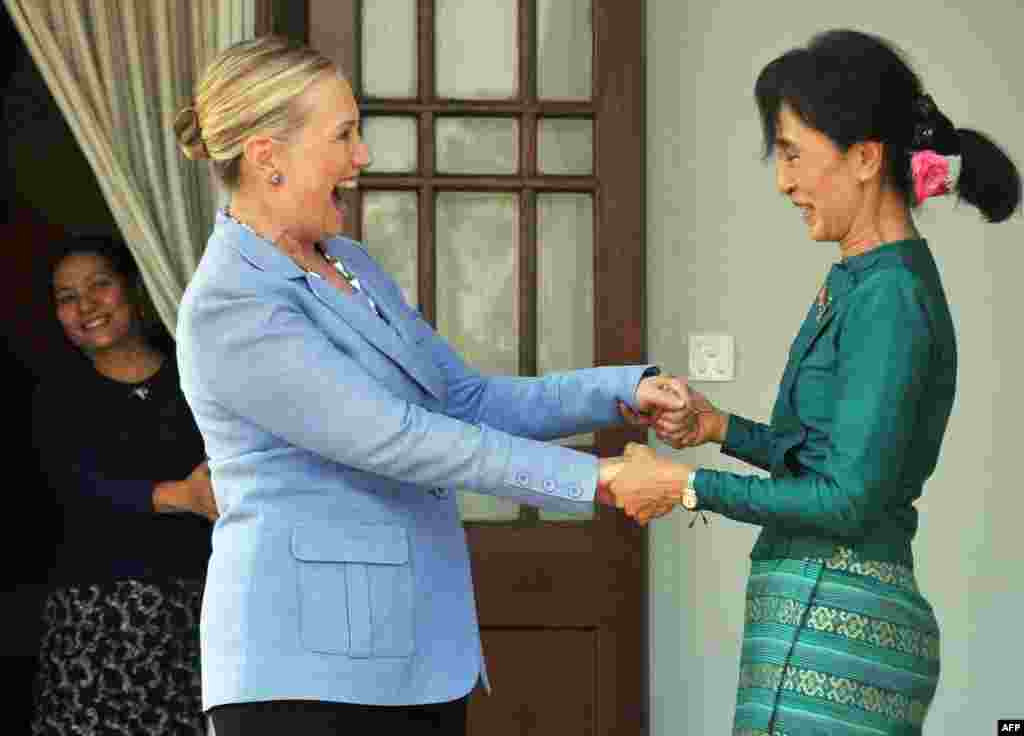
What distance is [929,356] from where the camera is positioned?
230cm

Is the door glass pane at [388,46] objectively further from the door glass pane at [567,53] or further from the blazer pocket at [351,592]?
the blazer pocket at [351,592]

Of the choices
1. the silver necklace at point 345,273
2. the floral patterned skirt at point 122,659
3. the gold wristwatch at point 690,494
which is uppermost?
the silver necklace at point 345,273

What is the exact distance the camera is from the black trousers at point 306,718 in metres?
2.16

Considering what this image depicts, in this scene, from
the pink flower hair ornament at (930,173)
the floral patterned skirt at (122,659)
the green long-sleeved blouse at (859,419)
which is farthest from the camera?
the floral patterned skirt at (122,659)

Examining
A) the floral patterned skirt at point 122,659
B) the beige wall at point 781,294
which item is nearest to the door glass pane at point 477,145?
the beige wall at point 781,294

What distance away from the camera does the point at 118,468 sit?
12.8ft

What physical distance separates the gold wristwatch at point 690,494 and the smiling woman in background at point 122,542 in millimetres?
1682

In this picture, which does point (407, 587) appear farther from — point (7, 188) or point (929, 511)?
point (7, 188)

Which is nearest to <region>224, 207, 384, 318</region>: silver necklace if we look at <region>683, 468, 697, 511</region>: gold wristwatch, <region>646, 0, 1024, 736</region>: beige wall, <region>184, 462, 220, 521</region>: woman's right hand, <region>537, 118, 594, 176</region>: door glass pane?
<region>683, 468, 697, 511</region>: gold wristwatch

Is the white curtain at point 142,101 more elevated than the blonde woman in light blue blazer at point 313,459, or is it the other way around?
the white curtain at point 142,101

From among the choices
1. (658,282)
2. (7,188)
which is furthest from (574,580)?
(7,188)

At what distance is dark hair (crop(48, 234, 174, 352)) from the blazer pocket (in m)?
2.03

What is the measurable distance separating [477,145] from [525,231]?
0.23 metres

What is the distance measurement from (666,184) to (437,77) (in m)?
0.60
